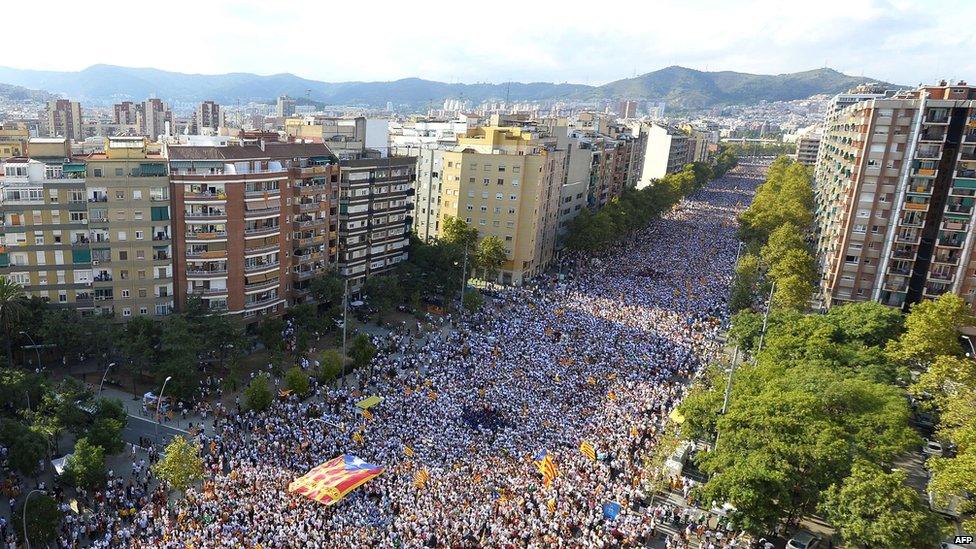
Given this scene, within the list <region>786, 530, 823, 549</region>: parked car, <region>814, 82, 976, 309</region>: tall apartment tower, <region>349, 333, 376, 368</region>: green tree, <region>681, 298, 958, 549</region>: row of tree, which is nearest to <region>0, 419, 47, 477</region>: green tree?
<region>349, 333, 376, 368</region>: green tree

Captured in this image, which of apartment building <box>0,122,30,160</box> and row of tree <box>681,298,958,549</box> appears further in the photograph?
apartment building <box>0,122,30,160</box>

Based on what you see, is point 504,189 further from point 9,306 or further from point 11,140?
point 11,140

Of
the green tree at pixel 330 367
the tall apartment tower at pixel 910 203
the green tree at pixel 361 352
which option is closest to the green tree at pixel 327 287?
the green tree at pixel 361 352

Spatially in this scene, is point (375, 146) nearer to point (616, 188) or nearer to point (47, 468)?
point (47, 468)

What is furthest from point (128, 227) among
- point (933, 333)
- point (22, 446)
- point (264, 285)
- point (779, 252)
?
point (779, 252)

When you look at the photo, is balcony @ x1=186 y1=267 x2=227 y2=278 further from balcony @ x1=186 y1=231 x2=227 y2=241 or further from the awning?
the awning

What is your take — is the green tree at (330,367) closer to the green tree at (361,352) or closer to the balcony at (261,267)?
the green tree at (361,352)
